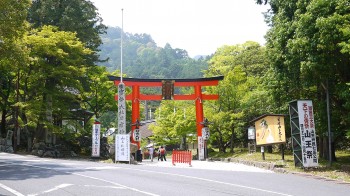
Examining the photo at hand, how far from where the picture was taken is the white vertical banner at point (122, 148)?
21.8 m

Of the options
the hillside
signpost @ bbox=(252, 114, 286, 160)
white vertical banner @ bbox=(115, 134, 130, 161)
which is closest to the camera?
signpost @ bbox=(252, 114, 286, 160)

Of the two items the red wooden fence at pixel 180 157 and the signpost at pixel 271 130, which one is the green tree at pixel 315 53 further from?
the red wooden fence at pixel 180 157

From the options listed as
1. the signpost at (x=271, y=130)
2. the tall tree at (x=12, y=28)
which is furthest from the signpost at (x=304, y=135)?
the tall tree at (x=12, y=28)

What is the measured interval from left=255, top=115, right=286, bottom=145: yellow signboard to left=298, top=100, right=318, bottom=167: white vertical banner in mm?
3228

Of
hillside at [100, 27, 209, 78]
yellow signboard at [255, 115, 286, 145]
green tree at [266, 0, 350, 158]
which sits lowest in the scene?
yellow signboard at [255, 115, 286, 145]

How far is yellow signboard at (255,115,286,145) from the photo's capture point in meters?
19.3

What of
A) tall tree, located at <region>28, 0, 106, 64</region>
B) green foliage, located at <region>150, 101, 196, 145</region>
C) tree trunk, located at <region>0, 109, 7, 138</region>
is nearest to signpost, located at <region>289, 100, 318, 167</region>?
green foliage, located at <region>150, 101, 196, 145</region>

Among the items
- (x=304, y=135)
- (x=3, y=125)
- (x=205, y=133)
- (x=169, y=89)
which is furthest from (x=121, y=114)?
(x=3, y=125)

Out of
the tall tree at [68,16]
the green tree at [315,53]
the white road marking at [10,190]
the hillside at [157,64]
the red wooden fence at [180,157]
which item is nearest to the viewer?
the white road marking at [10,190]

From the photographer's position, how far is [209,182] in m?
11.1

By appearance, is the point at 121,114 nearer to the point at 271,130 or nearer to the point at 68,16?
the point at 271,130

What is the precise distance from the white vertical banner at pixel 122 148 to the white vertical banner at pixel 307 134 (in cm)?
1051

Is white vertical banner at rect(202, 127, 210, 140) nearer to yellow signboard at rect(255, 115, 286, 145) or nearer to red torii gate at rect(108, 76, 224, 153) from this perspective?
red torii gate at rect(108, 76, 224, 153)

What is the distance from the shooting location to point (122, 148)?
21906 mm
